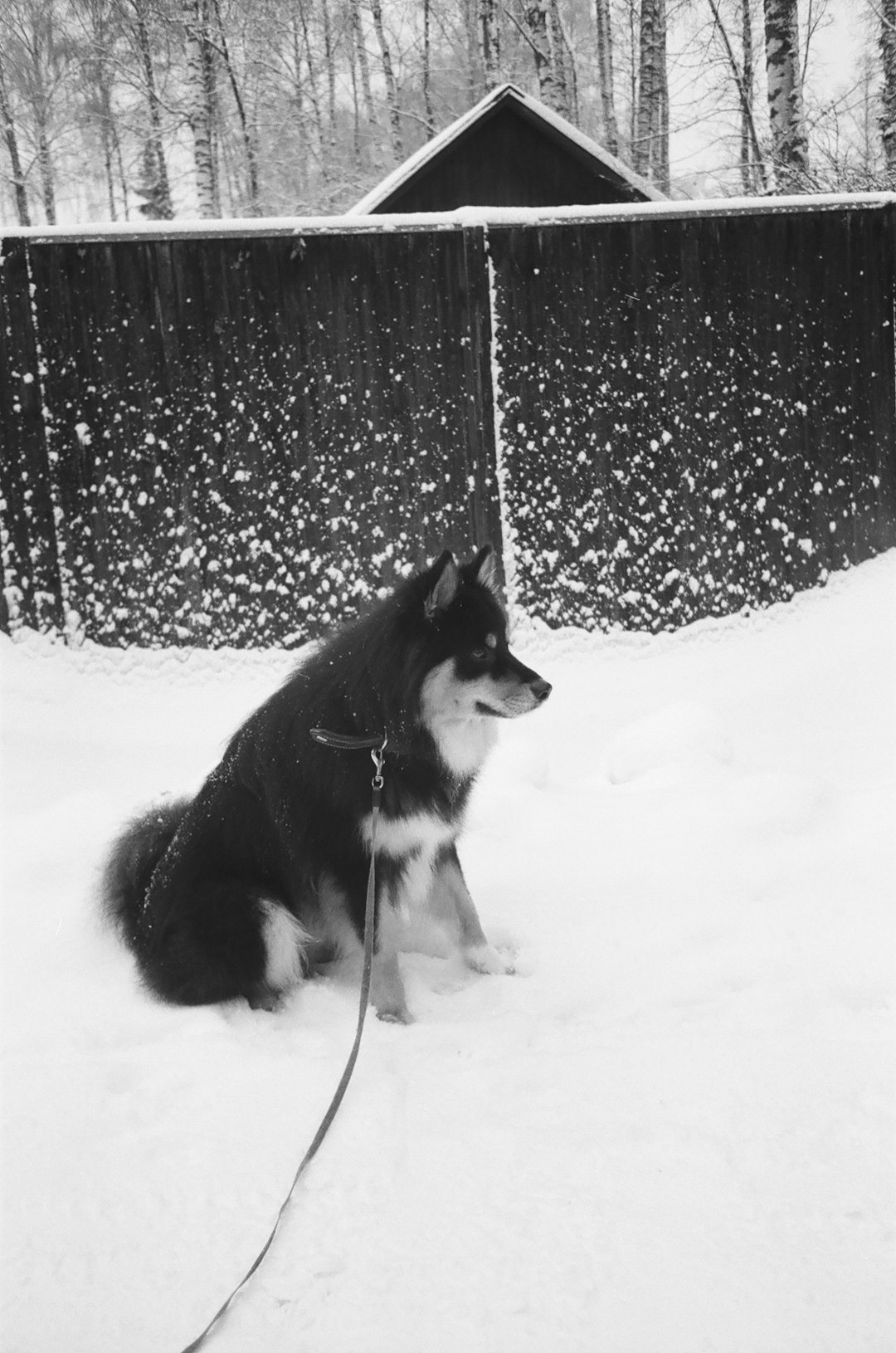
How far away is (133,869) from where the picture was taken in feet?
10.5

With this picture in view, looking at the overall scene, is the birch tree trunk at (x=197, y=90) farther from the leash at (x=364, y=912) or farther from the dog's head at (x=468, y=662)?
the leash at (x=364, y=912)

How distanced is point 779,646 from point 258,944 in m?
4.81

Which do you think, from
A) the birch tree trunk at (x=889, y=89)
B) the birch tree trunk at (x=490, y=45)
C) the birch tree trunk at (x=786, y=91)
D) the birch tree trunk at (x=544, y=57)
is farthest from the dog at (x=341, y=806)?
the birch tree trunk at (x=490, y=45)

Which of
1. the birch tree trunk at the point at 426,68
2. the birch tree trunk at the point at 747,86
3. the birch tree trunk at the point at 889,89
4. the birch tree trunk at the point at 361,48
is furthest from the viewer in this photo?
the birch tree trunk at the point at 426,68

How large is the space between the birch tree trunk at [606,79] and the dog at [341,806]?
54.5ft

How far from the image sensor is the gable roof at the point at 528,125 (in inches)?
388

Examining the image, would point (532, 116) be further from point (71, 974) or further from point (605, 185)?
point (71, 974)

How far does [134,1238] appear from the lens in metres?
1.98

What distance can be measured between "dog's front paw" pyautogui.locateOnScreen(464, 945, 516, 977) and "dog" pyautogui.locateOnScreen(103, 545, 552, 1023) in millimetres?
289

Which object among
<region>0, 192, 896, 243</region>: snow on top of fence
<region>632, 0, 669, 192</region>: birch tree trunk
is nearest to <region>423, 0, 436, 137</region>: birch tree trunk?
<region>632, 0, 669, 192</region>: birch tree trunk

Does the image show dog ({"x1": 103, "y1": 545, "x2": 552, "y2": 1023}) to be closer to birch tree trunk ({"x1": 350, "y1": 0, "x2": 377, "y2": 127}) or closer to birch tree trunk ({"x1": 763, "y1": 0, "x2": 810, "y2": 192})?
birch tree trunk ({"x1": 763, "y1": 0, "x2": 810, "y2": 192})

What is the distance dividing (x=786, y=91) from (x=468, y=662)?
8.84 m

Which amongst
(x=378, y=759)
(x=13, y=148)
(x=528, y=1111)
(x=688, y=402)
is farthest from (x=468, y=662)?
(x=13, y=148)

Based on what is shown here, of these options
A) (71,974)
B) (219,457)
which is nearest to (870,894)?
(71,974)
